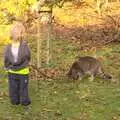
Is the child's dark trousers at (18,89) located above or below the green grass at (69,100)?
above

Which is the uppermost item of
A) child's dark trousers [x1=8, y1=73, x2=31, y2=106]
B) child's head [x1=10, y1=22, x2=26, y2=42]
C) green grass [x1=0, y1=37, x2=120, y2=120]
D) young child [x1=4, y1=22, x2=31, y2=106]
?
child's head [x1=10, y1=22, x2=26, y2=42]

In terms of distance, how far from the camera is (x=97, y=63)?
1078cm

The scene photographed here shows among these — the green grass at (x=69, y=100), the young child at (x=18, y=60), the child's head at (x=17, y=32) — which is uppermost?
the child's head at (x=17, y=32)

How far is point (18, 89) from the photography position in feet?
26.4

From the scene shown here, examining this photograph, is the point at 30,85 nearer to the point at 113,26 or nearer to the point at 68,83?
the point at 68,83

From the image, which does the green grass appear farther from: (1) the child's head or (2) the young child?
(1) the child's head

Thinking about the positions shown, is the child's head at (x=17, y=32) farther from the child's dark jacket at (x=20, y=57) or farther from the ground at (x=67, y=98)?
the ground at (x=67, y=98)

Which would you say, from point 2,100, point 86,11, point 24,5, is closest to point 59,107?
point 2,100

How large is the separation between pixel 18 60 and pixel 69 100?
1.70 m

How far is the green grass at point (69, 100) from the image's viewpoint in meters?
7.85

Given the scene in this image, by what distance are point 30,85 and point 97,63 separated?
1.78 m

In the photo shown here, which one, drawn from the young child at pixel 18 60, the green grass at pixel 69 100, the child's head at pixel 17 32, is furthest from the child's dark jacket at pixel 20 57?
the green grass at pixel 69 100

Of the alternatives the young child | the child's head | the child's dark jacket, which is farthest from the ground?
the child's head

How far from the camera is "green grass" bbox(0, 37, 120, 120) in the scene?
7.85 meters
